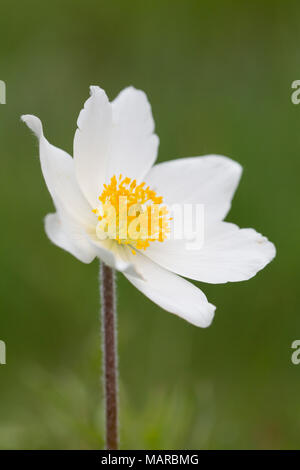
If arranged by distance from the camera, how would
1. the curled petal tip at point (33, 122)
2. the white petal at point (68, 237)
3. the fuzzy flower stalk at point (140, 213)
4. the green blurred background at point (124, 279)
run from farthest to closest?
the green blurred background at point (124, 279), the fuzzy flower stalk at point (140, 213), the curled petal tip at point (33, 122), the white petal at point (68, 237)

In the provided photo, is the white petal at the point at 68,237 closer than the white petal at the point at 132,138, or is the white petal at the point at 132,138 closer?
the white petal at the point at 68,237

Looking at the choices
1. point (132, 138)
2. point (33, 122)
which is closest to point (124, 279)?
point (132, 138)

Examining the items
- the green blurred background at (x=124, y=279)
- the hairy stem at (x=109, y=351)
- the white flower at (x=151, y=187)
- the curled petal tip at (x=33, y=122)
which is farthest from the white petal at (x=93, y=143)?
the green blurred background at (x=124, y=279)

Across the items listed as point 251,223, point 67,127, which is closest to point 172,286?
point 251,223

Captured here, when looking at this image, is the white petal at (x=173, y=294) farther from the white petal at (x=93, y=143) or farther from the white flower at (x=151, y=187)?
the white petal at (x=93, y=143)

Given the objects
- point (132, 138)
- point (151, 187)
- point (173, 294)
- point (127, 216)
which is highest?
point (132, 138)

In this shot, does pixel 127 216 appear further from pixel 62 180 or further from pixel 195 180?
pixel 195 180
